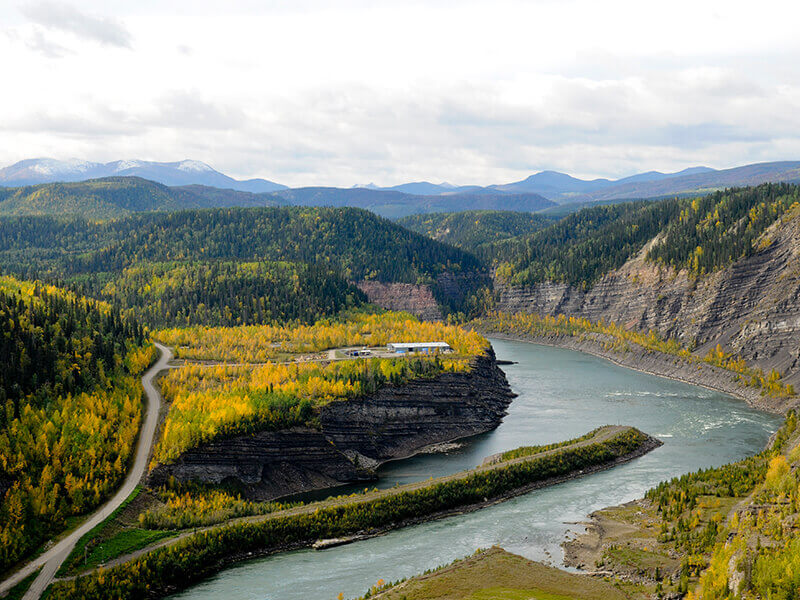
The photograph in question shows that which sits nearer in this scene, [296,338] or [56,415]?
[56,415]

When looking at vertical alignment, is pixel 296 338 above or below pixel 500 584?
above

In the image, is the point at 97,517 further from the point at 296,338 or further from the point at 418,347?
the point at 296,338

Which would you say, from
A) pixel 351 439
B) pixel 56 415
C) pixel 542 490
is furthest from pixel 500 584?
pixel 56 415

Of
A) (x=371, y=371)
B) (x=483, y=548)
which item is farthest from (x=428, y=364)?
(x=483, y=548)

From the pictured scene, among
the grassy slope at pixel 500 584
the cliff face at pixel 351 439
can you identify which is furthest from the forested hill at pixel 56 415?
A: the grassy slope at pixel 500 584

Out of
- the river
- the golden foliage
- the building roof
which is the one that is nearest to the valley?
the river

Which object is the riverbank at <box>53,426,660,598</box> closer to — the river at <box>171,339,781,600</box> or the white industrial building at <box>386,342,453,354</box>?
the river at <box>171,339,781,600</box>
